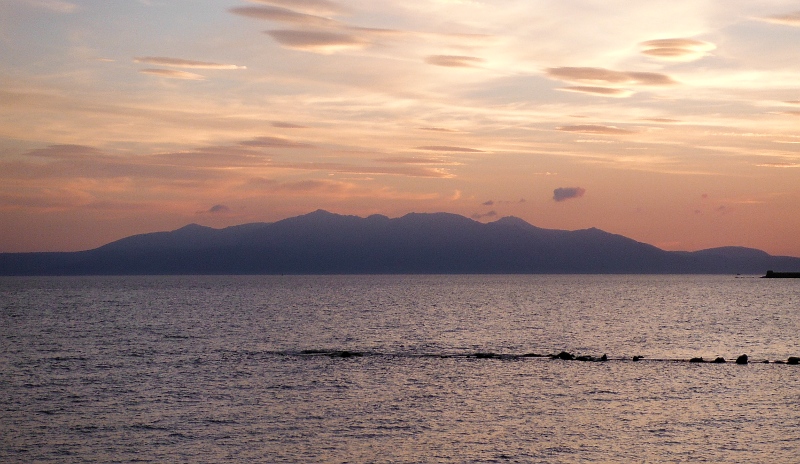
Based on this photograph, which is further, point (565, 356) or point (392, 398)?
point (565, 356)

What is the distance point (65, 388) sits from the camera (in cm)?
5512

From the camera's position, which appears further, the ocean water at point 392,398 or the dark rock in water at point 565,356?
the dark rock in water at point 565,356

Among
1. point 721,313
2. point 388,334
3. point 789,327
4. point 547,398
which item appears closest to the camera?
point 547,398

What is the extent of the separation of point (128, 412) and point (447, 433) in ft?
64.7

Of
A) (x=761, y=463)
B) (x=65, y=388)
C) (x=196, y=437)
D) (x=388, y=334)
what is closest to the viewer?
(x=761, y=463)

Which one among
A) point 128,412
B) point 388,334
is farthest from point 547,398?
point 388,334

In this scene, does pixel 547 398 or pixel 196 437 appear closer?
pixel 196 437

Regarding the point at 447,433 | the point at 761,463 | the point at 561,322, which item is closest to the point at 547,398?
the point at 447,433

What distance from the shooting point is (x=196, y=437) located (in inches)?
1591

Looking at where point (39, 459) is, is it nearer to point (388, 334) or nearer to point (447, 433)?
point (447, 433)

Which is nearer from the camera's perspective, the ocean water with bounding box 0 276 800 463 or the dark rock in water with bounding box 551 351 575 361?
the ocean water with bounding box 0 276 800 463

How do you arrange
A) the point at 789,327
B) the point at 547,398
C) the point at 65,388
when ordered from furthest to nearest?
the point at 789,327 < the point at 65,388 < the point at 547,398

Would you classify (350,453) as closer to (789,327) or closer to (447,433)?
(447,433)

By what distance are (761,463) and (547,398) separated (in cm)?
1753
